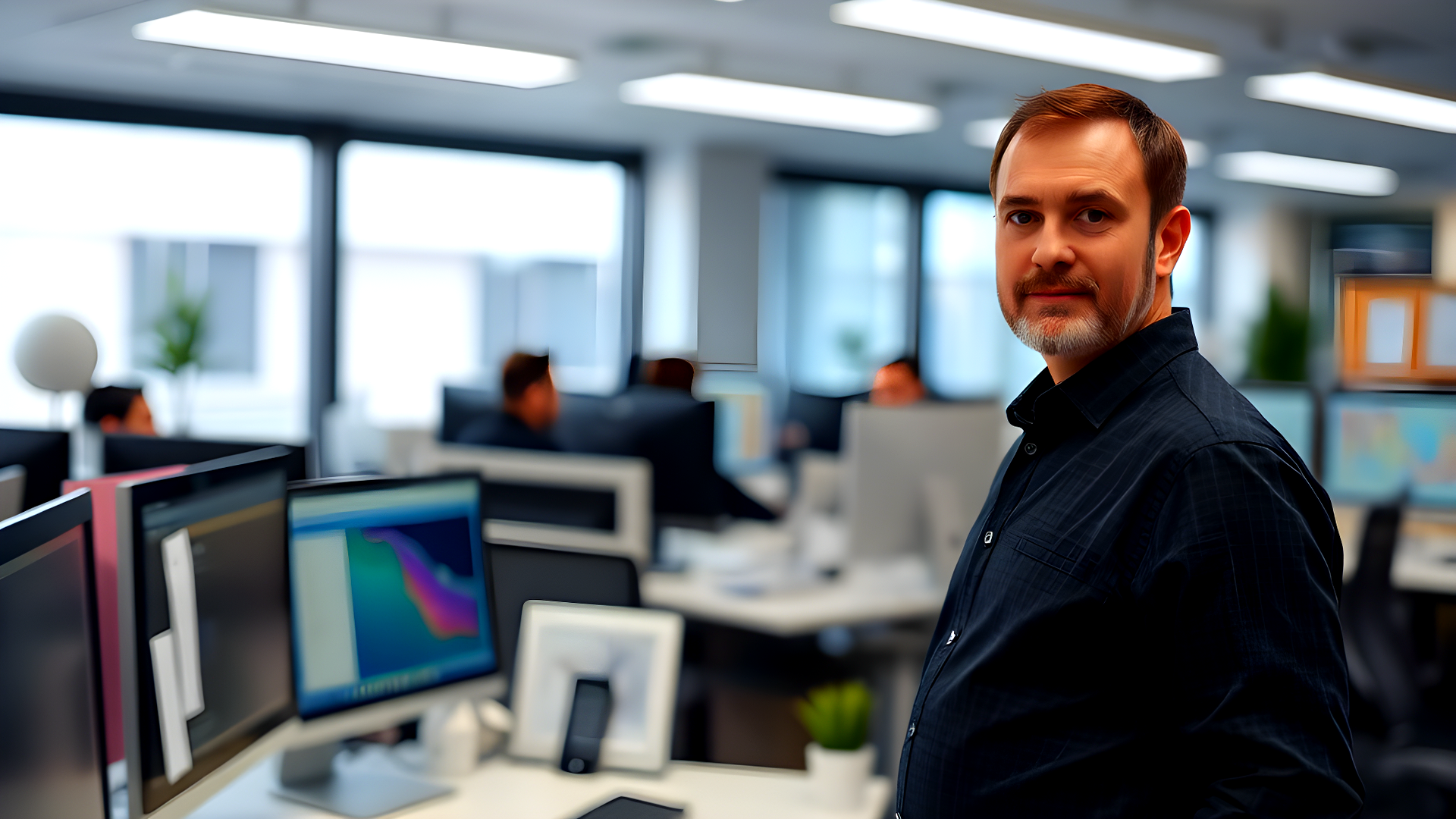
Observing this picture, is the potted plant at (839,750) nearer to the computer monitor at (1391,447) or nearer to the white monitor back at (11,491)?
the white monitor back at (11,491)

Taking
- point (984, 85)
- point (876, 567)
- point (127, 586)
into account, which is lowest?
point (876, 567)

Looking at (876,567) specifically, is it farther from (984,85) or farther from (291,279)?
(291,279)

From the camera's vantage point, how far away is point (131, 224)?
5984mm

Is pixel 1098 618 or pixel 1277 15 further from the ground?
pixel 1277 15

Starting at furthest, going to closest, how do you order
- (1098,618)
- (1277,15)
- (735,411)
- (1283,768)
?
1. (735,411)
2. (1277,15)
3. (1098,618)
4. (1283,768)

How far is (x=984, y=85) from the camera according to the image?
543 centimetres

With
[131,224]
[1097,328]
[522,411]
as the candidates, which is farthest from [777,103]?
[1097,328]

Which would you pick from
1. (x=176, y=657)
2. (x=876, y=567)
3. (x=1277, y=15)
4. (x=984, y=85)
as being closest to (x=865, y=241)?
(x=984, y=85)

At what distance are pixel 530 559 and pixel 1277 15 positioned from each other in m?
3.70

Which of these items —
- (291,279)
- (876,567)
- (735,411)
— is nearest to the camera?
(876,567)

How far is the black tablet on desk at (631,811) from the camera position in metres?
1.62

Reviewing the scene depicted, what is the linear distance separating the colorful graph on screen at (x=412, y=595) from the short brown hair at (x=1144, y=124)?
1.10 metres

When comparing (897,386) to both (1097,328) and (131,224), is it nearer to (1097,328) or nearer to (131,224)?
(1097,328)

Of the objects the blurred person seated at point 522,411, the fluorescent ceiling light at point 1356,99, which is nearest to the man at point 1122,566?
the blurred person seated at point 522,411
